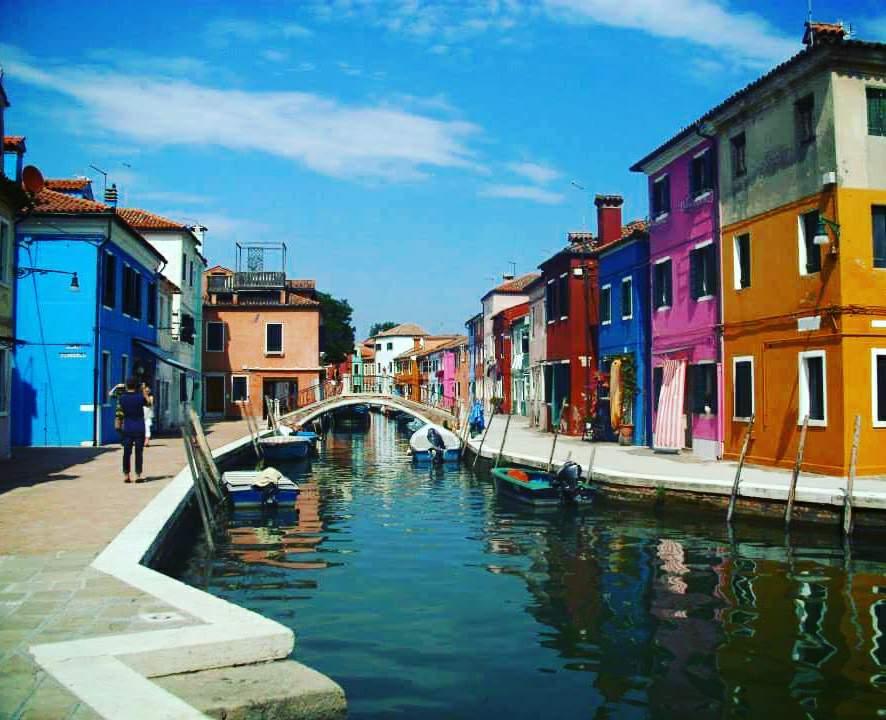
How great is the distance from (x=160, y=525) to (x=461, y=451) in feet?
63.4

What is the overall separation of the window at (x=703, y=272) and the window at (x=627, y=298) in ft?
13.9

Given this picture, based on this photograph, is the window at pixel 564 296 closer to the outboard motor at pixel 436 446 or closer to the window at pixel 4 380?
the outboard motor at pixel 436 446

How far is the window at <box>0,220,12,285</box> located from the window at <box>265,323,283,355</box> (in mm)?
26394

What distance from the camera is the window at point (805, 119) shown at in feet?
51.8

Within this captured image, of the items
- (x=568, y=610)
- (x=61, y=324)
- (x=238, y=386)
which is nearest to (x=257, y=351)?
(x=238, y=386)

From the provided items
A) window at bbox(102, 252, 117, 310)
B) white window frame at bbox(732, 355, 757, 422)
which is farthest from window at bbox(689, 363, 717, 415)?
Answer: window at bbox(102, 252, 117, 310)

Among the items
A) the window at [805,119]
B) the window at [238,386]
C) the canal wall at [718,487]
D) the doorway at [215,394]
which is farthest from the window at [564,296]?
the doorway at [215,394]

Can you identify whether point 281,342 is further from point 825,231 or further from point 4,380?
point 825,231

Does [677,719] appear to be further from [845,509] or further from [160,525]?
[845,509]

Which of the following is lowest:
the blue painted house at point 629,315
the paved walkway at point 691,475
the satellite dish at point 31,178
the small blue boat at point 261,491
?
the small blue boat at point 261,491

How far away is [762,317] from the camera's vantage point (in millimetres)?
17391

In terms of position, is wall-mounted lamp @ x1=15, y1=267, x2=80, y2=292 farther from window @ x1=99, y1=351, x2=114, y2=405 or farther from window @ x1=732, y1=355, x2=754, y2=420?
window @ x1=732, y1=355, x2=754, y2=420

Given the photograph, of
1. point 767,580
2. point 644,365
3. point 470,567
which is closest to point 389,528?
point 470,567

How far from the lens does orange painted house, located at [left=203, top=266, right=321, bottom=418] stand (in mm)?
44375
